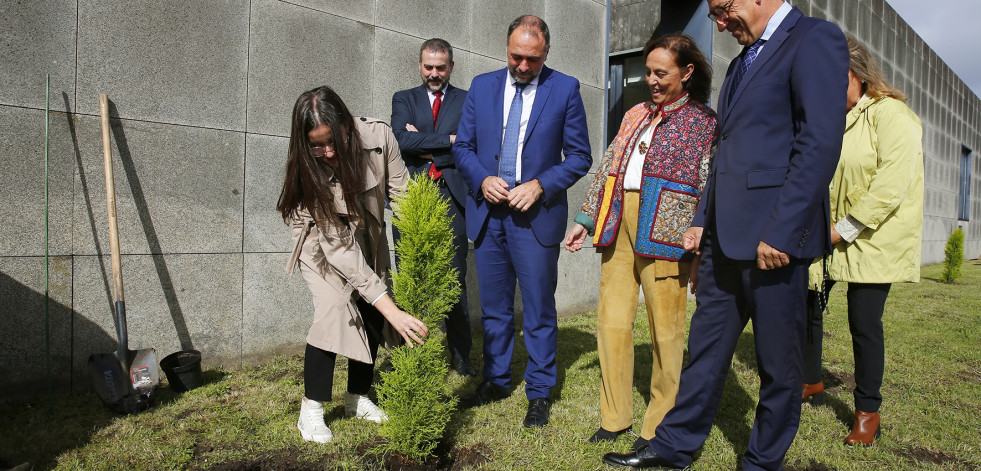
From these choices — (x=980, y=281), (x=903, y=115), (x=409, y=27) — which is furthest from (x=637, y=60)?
(x=980, y=281)

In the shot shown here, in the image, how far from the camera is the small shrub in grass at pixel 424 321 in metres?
2.69

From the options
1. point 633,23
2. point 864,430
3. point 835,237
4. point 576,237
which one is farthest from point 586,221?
point 633,23

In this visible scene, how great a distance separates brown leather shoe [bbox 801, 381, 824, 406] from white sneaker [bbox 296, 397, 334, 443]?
9.54 feet

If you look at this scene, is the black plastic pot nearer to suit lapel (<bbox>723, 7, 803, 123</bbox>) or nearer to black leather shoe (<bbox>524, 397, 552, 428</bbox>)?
black leather shoe (<bbox>524, 397, 552, 428</bbox>)

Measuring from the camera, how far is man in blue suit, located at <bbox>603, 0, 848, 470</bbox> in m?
2.36

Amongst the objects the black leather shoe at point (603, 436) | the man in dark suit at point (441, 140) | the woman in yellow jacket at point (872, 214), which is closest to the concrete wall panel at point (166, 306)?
the man in dark suit at point (441, 140)

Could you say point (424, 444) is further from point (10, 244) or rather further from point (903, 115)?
point (903, 115)

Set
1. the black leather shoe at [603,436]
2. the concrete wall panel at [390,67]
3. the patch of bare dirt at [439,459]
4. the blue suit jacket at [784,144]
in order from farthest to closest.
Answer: the concrete wall panel at [390,67]
the black leather shoe at [603,436]
the patch of bare dirt at [439,459]
the blue suit jacket at [784,144]

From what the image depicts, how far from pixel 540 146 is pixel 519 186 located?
309 mm

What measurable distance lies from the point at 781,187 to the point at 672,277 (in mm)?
781

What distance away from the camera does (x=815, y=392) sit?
399cm

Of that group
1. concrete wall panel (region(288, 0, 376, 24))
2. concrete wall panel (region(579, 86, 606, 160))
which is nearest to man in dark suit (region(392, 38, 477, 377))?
concrete wall panel (region(288, 0, 376, 24))

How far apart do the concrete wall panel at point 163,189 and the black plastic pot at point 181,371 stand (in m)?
0.71

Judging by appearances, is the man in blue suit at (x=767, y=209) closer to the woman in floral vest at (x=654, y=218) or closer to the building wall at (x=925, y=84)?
the woman in floral vest at (x=654, y=218)
